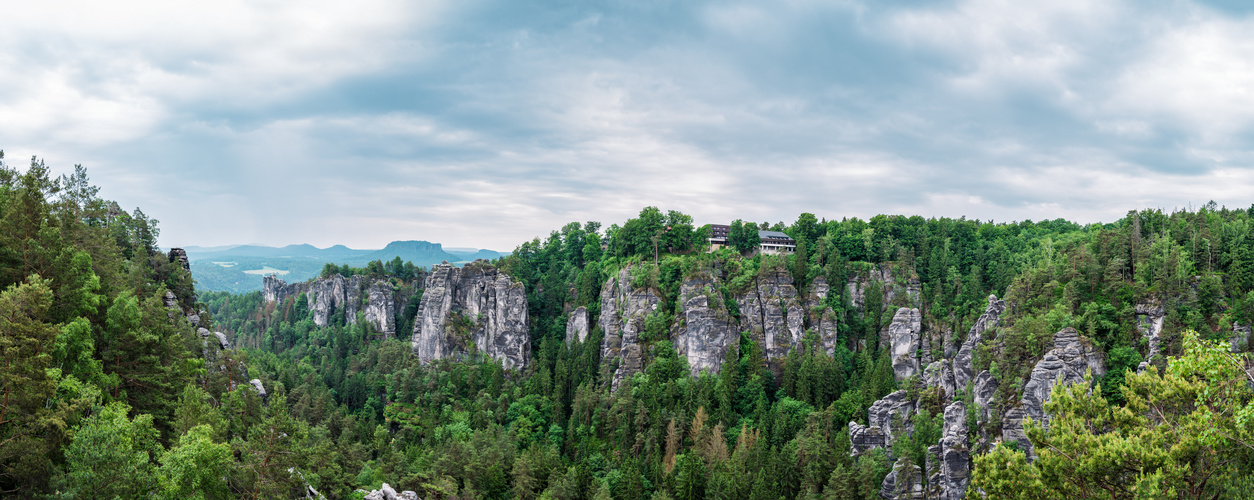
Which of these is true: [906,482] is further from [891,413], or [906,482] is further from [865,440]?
[891,413]

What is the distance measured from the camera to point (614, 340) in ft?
238

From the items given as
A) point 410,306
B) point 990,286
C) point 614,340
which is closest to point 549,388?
point 614,340

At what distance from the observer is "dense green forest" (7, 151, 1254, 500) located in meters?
17.8

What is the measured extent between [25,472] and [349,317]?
278 feet

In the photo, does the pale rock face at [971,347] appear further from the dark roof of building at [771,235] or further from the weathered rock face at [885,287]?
the dark roof of building at [771,235]

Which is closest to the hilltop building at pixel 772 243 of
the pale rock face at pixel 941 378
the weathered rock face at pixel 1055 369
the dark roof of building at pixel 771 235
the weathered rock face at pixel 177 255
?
the dark roof of building at pixel 771 235

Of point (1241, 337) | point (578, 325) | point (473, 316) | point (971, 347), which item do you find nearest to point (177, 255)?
point (473, 316)

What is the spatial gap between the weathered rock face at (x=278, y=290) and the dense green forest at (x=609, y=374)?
5972mm

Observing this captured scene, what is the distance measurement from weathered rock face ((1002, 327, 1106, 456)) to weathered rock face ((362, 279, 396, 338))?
79.4m

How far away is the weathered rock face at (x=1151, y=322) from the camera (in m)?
40.6

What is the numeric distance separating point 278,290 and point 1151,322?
131247 mm

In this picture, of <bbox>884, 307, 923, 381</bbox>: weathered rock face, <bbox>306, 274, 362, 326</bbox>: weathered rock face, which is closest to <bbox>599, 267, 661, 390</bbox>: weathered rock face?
<bbox>884, 307, 923, 381</bbox>: weathered rock face

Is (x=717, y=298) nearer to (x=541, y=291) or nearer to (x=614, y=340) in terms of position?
(x=614, y=340)

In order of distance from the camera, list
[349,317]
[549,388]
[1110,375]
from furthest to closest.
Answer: [349,317] → [549,388] → [1110,375]
